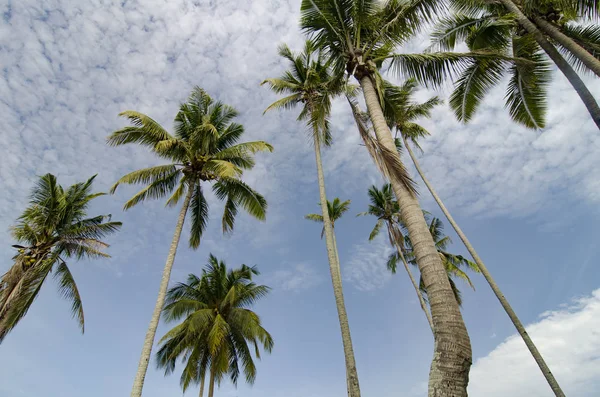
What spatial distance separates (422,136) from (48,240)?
858 inches

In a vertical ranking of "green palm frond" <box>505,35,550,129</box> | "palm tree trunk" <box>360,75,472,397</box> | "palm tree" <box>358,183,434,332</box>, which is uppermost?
"palm tree" <box>358,183,434,332</box>

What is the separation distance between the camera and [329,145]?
17234 millimetres

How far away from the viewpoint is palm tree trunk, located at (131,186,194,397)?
9.73m

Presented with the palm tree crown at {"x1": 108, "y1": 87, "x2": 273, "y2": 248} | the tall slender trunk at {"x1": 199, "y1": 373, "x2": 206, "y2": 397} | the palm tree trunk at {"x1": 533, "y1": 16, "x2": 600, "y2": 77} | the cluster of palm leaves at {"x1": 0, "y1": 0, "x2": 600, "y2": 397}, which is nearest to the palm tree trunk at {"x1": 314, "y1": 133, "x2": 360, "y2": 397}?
the cluster of palm leaves at {"x1": 0, "y1": 0, "x2": 600, "y2": 397}

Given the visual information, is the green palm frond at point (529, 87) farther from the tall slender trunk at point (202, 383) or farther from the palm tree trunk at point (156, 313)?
the tall slender trunk at point (202, 383)

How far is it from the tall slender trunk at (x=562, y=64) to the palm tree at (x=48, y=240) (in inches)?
695

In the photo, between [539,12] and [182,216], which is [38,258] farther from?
[539,12]

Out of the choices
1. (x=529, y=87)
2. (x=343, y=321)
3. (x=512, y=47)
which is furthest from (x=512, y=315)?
(x=512, y=47)

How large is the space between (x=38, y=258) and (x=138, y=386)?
8.28m

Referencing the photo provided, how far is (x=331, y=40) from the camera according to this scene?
8.42 metres

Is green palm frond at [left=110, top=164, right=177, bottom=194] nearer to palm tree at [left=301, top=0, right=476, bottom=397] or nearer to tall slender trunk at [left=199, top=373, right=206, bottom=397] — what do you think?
palm tree at [left=301, top=0, right=476, bottom=397]

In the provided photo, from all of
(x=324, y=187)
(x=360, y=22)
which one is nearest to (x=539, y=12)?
(x=360, y=22)

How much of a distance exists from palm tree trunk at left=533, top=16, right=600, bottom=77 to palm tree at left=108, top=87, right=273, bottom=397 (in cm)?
1002

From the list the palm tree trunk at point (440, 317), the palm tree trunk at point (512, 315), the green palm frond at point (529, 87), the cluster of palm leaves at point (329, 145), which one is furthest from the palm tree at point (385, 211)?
the palm tree trunk at point (440, 317)
